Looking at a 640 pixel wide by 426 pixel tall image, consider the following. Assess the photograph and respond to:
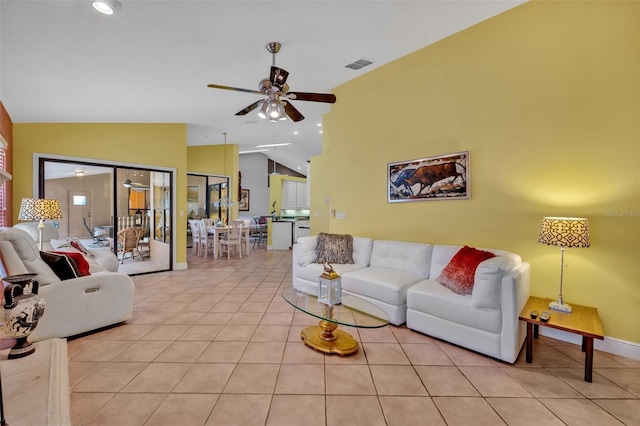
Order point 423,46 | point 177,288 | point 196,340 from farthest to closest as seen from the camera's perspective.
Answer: point 177,288, point 423,46, point 196,340

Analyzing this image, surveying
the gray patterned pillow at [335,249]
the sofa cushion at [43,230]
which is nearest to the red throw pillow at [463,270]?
the gray patterned pillow at [335,249]

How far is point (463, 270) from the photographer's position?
2.70 meters

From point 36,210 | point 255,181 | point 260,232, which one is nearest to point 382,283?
point 36,210

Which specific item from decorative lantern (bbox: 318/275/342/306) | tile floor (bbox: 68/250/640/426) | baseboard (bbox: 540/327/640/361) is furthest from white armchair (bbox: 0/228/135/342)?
baseboard (bbox: 540/327/640/361)

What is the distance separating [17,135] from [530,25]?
272 inches

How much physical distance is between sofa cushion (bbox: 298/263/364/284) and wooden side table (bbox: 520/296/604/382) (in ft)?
6.18

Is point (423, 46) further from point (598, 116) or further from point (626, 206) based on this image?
point (626, 206)

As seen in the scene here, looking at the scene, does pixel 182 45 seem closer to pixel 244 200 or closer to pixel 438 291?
pixel 438 291

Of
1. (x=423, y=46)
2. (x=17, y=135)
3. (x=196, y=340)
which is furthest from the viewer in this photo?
(x=17, y=135)

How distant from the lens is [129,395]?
1.88 m

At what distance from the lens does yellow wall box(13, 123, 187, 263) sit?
13.7ft

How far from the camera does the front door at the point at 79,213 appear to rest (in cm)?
492

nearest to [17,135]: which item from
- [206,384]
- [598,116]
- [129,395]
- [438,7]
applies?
[129,395]

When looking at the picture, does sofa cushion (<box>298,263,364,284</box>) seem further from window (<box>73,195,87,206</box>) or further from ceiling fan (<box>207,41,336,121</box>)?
window (<box>73,195,87,206</box>)
